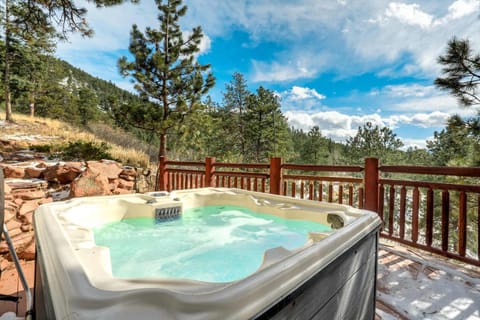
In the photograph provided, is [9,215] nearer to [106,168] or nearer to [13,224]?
[13,224]

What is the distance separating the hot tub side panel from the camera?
26.8 inches

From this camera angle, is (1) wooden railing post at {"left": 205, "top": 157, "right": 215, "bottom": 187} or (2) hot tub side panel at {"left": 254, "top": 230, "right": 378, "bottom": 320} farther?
(1) wooden railing post at {"left": 205, "top": 157, "right": 215, "bottom": 187}

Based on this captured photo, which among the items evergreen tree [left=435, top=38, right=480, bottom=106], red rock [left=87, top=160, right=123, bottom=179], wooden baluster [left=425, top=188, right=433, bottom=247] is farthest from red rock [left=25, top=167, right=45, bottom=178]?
evergreen tree [left=435, top=38, right=480, bottom=106]

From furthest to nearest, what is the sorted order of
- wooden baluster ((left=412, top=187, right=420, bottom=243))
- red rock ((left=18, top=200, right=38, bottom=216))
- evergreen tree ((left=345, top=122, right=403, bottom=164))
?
evergreen tree ((left=345, top=122, right=403, bottom=164)), red rock ((left=18, top=200, right=38, bottom=216)), wooden baluster ((left=412, top=187, right=420, bottom=243))

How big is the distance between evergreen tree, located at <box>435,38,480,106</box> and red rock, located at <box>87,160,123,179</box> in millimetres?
6068

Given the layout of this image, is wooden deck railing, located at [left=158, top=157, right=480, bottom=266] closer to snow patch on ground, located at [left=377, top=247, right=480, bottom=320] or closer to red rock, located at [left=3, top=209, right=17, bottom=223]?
snow patch on ground, located at [left=377, top=247, right=480, bottom=320]

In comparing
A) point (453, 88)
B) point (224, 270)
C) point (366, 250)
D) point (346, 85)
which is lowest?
point (224, 270)

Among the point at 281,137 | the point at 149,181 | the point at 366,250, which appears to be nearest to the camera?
the point at 366,250

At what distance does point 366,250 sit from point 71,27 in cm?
502

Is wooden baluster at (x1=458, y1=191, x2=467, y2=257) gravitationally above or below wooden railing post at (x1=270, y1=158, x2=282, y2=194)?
below

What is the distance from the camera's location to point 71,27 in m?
3.68

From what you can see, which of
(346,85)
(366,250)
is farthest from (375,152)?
(366,250)

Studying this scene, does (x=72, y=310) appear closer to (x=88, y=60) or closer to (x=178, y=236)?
(x=178, y=236)

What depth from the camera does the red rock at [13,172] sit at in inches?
146
